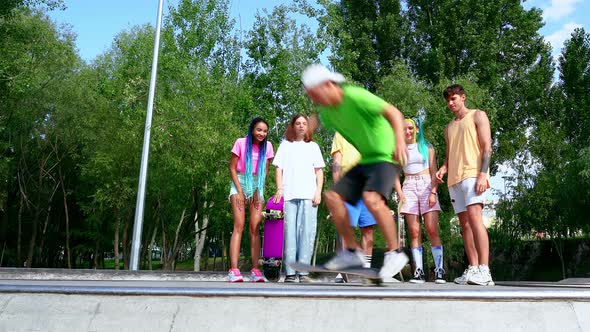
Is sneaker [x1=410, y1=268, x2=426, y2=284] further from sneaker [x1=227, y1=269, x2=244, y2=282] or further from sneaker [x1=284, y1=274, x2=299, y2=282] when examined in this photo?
sneaker [x1=227, y1=269, x2=244, y2=282]

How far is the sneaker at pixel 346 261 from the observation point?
17.3ft

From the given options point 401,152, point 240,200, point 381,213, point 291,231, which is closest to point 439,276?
point 291,231

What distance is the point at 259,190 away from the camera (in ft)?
24.7

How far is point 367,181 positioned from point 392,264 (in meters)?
0.75

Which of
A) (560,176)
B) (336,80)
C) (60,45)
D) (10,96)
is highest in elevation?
(60,45)

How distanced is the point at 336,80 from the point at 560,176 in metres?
32.8

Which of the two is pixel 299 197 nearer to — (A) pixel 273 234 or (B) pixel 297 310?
(A) pixel 273 234

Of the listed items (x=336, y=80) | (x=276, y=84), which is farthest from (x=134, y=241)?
(x=336, y=80)

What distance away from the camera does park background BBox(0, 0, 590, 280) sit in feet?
93.7

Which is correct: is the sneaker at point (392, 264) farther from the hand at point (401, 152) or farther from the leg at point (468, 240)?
the leg at point (468, 240)

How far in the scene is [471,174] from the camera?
6.49 metres

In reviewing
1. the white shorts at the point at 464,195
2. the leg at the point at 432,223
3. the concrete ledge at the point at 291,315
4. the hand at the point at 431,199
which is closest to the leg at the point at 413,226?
the leg at the point at 432,223

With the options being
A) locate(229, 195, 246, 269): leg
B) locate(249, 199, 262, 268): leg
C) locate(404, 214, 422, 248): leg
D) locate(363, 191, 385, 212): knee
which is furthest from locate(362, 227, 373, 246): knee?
locate(363, 191, 385, 212): knee

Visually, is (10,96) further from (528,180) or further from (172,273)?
(528,180)
